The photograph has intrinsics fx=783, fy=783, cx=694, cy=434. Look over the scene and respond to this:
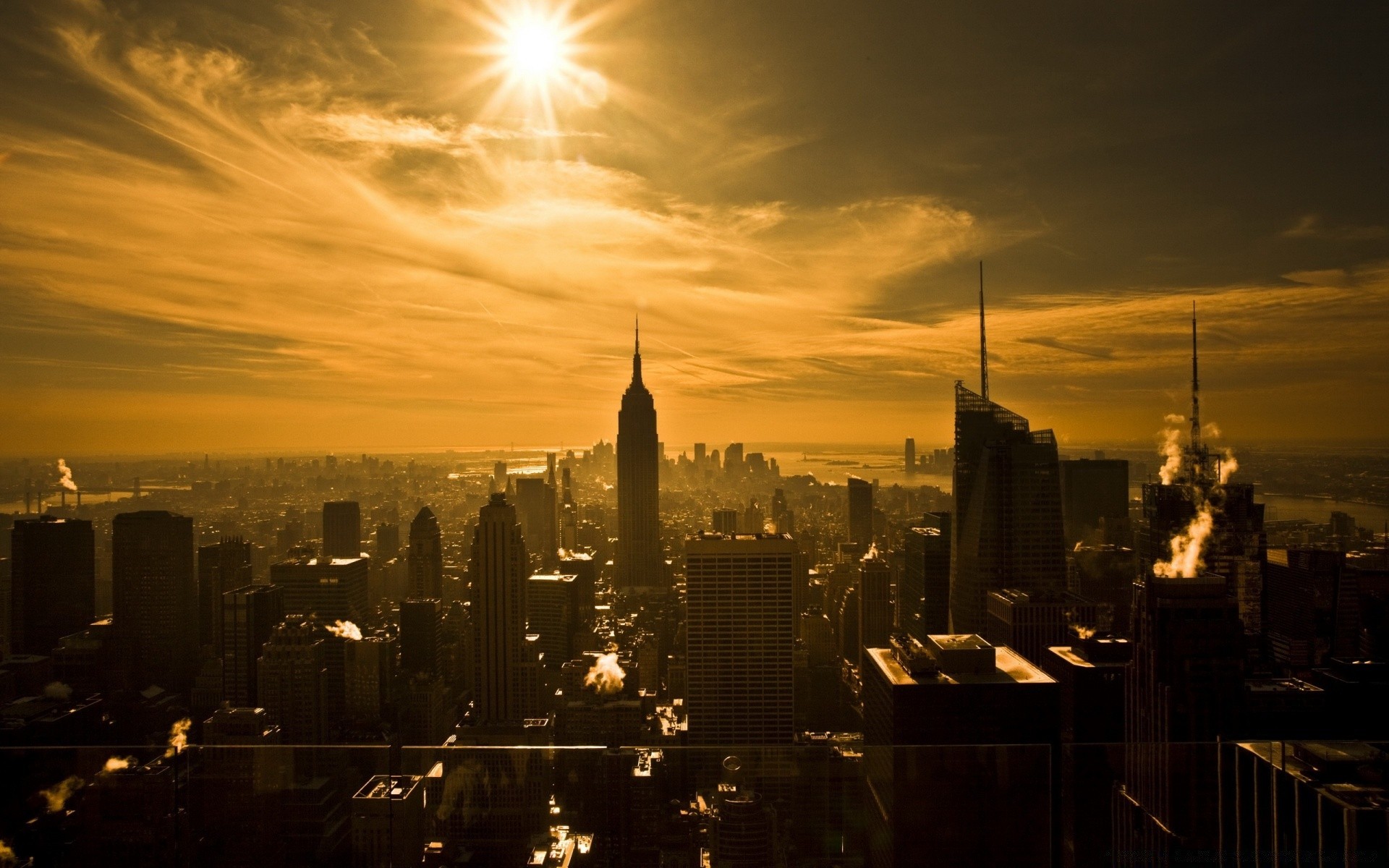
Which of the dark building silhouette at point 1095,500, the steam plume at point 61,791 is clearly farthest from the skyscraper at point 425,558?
the steam plume at point 61,791

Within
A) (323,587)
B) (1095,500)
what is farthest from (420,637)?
(1095,500)

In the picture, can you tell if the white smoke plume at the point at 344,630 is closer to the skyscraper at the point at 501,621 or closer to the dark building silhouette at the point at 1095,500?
the skyscraper at the point at 501,621

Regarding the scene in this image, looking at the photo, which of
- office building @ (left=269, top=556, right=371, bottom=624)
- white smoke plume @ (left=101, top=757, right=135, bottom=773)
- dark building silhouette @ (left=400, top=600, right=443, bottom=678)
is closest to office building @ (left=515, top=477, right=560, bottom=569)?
dark building silhouette @ (left=400, top=600, right=443, bottom=678)

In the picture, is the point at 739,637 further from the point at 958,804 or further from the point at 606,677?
the point at 958,804

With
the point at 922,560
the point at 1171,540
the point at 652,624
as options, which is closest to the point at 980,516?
the point at 922,560

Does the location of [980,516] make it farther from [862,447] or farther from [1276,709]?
[1276,709]
